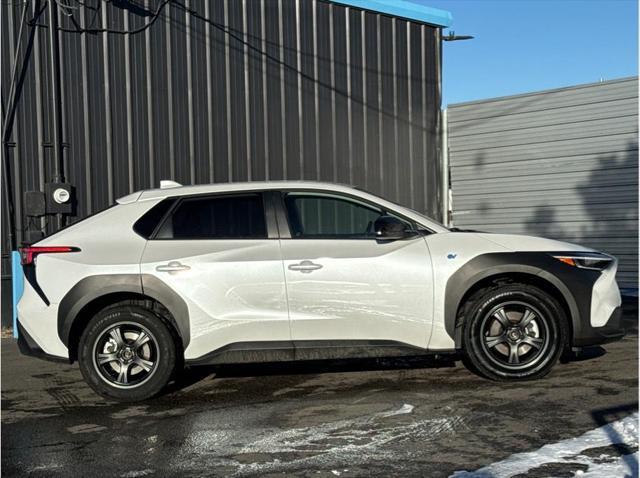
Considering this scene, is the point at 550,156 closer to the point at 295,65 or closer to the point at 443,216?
the point at 443,216

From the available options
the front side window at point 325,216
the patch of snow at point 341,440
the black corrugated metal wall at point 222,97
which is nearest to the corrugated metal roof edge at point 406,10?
the black corrugated metal wall at point 222,97

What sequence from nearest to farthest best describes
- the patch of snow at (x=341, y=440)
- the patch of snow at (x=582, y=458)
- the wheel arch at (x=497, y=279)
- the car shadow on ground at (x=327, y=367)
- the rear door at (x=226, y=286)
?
the patch of snow at (x=582, y=458) < the patch of snow at (x=341, y=440) < the rear door at (x=226, y=286) < the wheel arch at (x=497, y=279) < the car shadow on ground at (x=327, y=367)

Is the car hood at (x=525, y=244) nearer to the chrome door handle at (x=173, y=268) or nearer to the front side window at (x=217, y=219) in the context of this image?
the front side window at (x=217, y=219)

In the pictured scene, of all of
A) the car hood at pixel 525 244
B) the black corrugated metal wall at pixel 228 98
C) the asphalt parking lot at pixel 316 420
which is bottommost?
the asphalt parking lot at pixel 316 420

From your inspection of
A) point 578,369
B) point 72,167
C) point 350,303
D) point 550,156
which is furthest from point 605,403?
point 550,156

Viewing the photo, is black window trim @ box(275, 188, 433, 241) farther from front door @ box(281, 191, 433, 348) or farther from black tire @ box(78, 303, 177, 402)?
black tire @ box(78, 303, 177, 402)

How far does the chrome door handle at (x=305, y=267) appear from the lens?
569 cm

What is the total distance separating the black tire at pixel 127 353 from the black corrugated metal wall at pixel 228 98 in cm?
520

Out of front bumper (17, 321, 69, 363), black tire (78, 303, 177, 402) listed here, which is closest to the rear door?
black tire (78, 303, 177, 402)

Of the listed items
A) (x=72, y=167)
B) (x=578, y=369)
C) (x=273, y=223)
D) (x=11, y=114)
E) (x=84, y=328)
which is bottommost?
(x=578, y=369)

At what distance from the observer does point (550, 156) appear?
562 inches

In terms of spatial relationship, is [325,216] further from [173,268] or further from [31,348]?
[31,348]

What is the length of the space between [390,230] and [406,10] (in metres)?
9.67

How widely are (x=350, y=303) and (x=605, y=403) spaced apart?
78.1 inches
